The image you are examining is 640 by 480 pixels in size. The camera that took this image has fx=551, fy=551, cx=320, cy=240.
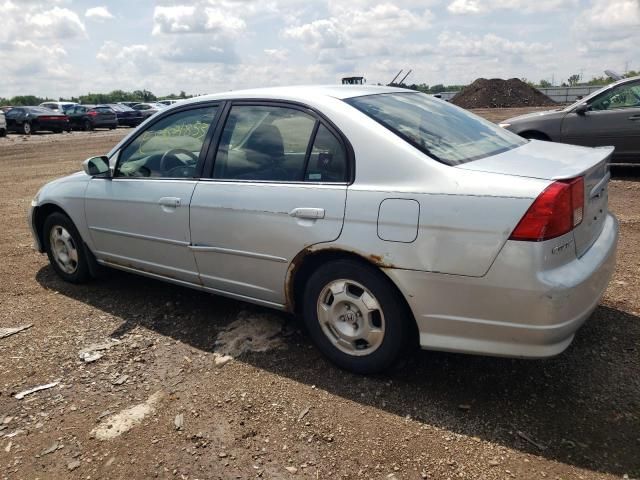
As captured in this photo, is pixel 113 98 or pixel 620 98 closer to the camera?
pixel 620 98

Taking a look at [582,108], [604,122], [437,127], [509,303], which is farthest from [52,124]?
[509,303]

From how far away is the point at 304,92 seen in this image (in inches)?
140

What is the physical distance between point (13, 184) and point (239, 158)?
385 inches

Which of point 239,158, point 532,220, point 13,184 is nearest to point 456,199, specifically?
point 532,220

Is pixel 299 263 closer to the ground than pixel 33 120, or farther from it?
closer to the ground

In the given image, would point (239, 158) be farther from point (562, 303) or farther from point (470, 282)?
point (562, 303)

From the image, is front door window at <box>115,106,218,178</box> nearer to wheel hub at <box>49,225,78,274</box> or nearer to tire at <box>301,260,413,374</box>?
wheel hub at <box>49,225,78,274</box>

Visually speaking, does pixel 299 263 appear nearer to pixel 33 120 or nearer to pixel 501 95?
pixel 33 120

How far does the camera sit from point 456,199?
8.87 feet

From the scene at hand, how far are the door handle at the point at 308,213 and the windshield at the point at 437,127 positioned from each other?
2.04 ft

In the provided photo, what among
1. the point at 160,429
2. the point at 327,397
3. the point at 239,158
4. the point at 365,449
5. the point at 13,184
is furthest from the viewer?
the point at 13,184

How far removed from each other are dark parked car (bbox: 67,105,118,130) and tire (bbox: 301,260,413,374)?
1215 inches

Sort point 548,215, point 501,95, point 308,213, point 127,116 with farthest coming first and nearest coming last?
point 501,95, point 127,116, point 308,213, point 548,215

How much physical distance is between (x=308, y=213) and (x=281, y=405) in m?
1.09
